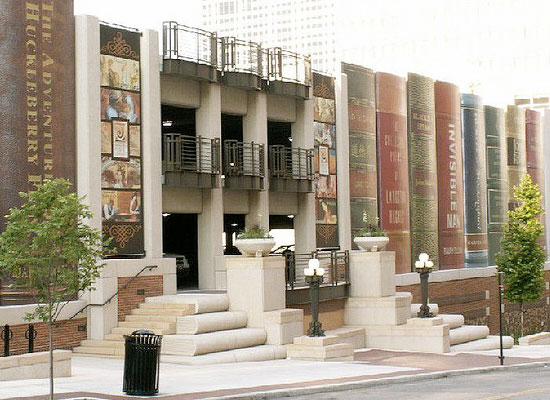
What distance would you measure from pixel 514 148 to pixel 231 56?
24455mm

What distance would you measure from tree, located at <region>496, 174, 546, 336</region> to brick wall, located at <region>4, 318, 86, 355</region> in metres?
24.9

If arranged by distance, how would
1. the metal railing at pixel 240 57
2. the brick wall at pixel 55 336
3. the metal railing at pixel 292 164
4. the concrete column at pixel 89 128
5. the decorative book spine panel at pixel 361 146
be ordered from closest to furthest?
1. the brick wall at pixel 55 336
2. the concrete column at pixel 89 128
3. the metal railing at pixel 240 57
4. the metal railing at pixel 292 164
5. the decorative book spine panel at pixel 361 146

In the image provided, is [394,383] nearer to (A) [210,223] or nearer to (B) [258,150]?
(A) [210,223]

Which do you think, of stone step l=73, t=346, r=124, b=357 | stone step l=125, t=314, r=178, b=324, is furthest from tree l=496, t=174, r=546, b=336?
stone step l=73, t=346, r=124, b=357

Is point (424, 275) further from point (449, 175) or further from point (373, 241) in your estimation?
point (449, 175)

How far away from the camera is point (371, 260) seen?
3788cm

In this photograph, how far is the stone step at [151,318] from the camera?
30381mm

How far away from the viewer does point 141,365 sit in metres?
21.2

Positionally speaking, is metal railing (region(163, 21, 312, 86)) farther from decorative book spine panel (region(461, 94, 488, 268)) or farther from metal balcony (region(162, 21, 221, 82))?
decorative book spine panel (region(461, 94, 488, 268))

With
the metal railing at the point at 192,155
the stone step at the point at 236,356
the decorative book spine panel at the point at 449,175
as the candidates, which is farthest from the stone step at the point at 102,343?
the decorative book spine panel at the point at 449,175

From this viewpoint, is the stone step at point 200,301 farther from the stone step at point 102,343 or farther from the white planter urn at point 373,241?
the white planter urn at point 373,241

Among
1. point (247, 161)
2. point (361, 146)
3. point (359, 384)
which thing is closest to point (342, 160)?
point (361, 146)

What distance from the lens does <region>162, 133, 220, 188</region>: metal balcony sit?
1359 inches

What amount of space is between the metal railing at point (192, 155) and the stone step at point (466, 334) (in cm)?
1066
